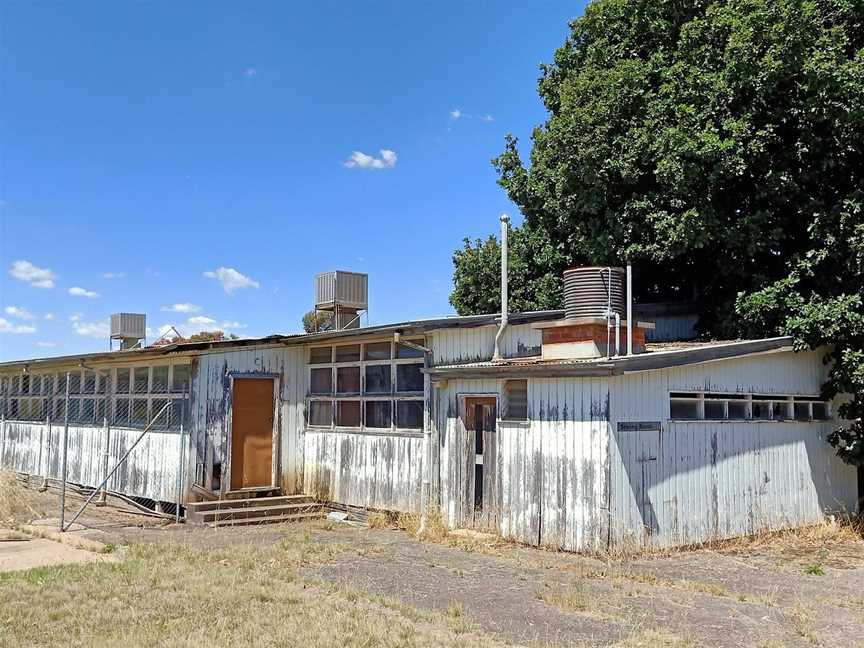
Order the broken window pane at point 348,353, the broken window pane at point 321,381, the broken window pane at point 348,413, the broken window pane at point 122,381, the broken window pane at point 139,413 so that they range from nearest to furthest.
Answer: the broken window pane at point 348,413 → the broken window pane at point 348,353 → the broken window pane at point 321,381 → the broken window pane at point 139,413 → the broken window pane at point 122,381

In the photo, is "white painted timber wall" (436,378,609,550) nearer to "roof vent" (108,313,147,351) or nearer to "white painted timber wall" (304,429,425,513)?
"white painted timber wall" (304,429,425,513)

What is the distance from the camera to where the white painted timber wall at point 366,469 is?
12.8m

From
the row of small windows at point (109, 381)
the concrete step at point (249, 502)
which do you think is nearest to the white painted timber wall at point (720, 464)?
the concrete step at point (249, 502)

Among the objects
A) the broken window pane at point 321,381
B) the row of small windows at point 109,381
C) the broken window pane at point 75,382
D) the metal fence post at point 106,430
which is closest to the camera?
the row of small windows at point 109,381

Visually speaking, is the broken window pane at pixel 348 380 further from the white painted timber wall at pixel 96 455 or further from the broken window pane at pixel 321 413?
the white painted timber wall at pixel 96 455

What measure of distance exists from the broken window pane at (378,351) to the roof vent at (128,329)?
1093cm

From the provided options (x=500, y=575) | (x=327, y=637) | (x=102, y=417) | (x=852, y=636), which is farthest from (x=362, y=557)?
(x=102, y=417)

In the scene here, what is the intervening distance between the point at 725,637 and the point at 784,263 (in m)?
10.0

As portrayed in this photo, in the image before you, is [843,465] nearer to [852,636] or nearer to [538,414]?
[538,414]

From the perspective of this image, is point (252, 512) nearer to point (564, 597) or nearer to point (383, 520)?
point (383, 520)

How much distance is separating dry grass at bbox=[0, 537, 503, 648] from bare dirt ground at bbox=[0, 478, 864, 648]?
178mm

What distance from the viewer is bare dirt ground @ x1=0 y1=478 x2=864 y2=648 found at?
22.8 ft

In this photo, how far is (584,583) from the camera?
863 cm

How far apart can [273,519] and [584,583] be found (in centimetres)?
644
